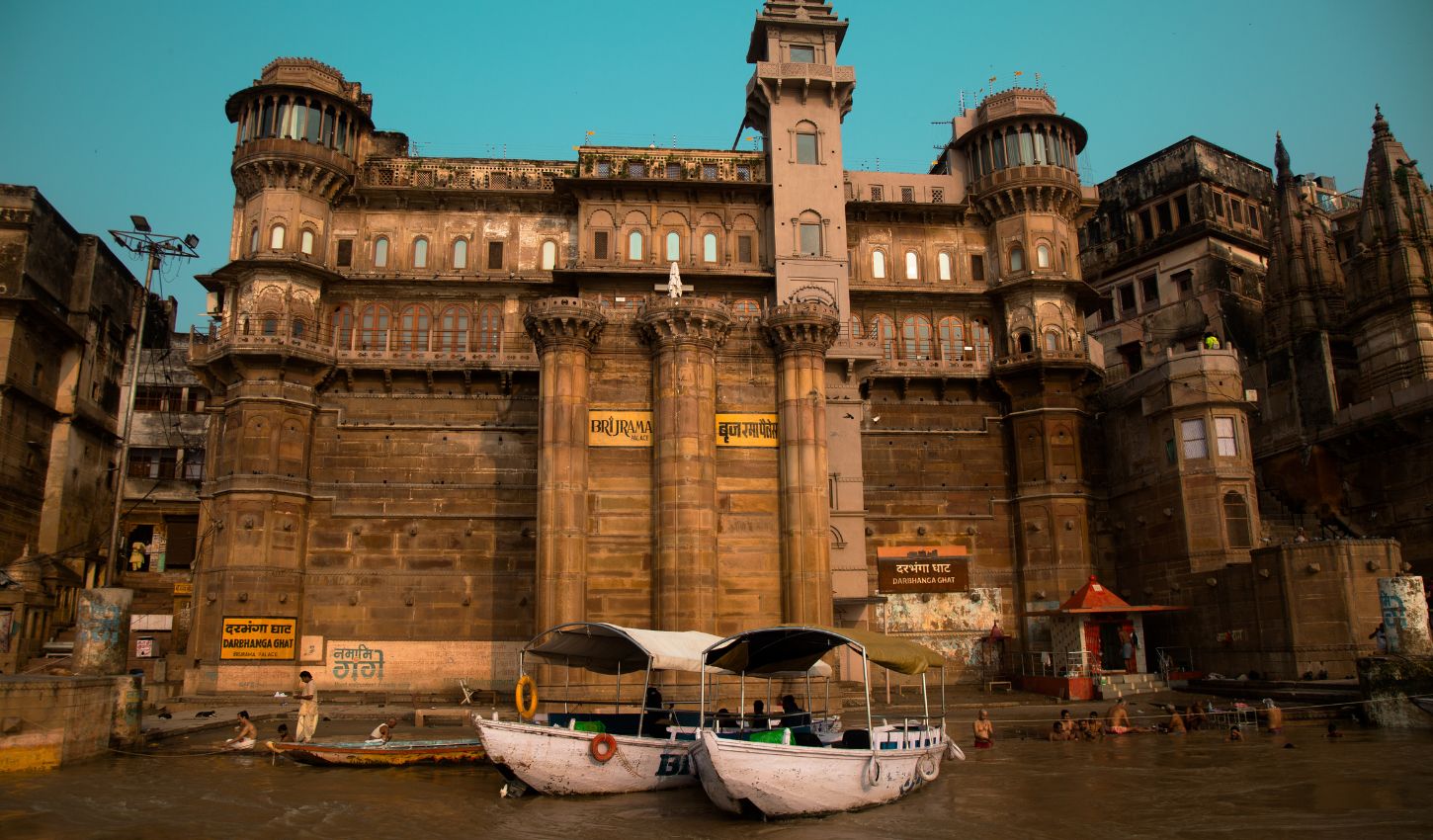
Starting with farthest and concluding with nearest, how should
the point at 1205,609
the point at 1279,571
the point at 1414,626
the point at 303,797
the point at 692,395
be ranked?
the point at 1205,609 < the point at 1279,571 < the point at 692,395 < the point at 1414,626 < the point at 303,797

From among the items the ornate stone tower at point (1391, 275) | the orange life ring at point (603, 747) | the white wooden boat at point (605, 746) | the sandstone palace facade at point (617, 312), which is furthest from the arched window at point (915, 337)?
the orange life ring at point (603, 747)

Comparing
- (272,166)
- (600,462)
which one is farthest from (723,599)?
(272,166)

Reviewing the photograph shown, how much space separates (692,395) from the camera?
96.4 feet

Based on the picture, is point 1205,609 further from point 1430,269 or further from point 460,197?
point 460,197

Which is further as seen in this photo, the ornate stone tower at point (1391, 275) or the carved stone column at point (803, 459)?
the ornate stone tower at point (1391, 275)

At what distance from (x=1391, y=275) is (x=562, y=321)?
3448 cm

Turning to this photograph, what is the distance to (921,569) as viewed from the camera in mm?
39906

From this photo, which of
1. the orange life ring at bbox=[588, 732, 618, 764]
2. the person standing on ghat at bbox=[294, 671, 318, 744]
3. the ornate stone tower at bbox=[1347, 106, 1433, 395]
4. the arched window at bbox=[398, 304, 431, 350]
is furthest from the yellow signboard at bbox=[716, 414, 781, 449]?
the ornate stone tower at bbox=[1347, 106, 1433, 395]

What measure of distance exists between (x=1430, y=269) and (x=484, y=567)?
38.7 m

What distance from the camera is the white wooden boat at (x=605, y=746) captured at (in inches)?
728

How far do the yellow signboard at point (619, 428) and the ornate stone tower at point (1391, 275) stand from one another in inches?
1232

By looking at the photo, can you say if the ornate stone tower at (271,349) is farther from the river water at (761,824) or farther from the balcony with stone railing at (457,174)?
the river water at (761,824)

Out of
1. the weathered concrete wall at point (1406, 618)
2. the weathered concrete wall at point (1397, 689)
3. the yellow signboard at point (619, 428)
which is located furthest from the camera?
the yellow signboard at point (619, 428)

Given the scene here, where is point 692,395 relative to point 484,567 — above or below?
above
